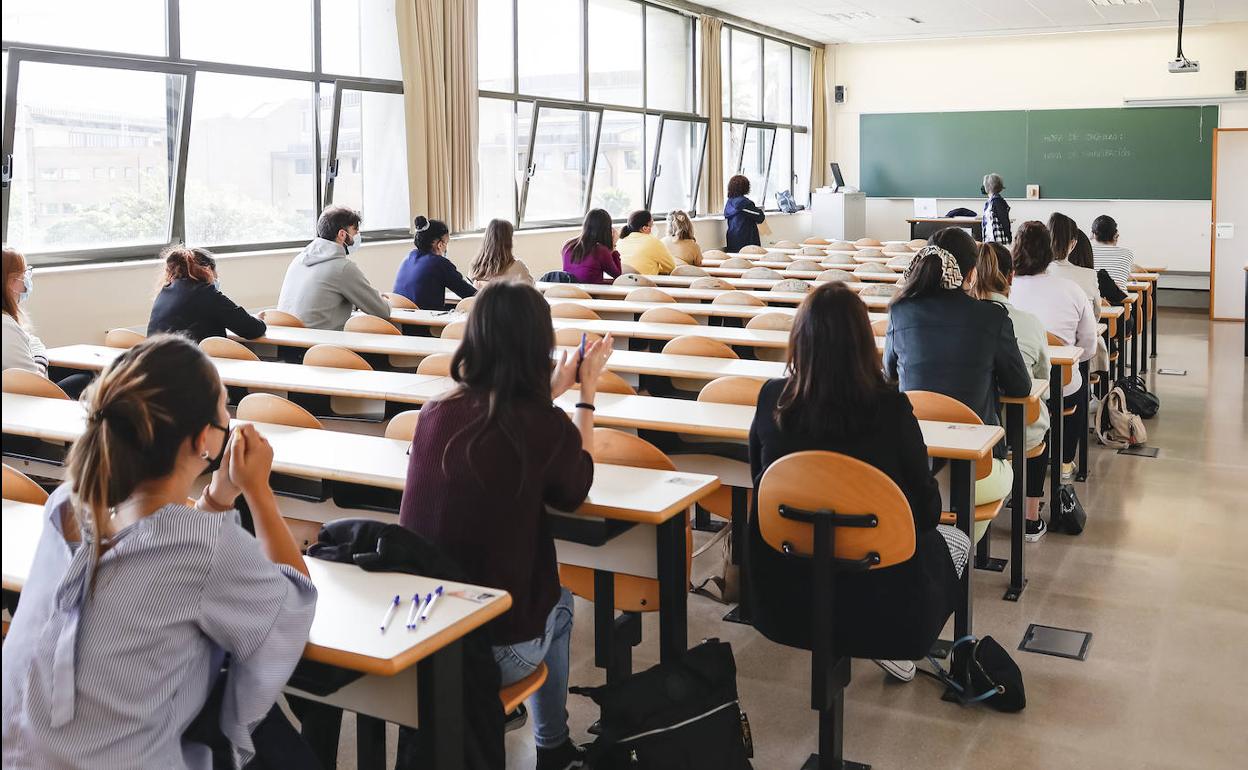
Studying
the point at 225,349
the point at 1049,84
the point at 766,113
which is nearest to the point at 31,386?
the point at 225,349

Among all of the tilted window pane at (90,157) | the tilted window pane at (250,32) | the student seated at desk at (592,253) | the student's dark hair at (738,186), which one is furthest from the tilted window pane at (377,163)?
the student's dark hair at (738,186)

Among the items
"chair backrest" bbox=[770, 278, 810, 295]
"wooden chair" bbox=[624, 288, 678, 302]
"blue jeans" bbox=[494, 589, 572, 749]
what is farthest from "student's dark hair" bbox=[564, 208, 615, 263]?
"blue jeans" bbox=[494, 589, 572, 749]

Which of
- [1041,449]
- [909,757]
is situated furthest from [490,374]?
[1041,449]

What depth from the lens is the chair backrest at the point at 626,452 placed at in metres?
3.07

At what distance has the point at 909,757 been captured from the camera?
293 centimetres

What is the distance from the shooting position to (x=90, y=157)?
6645 mm

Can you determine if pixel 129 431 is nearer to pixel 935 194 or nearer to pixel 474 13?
pixel 474 13

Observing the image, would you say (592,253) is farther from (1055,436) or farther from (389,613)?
(389,613)

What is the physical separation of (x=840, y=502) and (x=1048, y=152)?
1348 cm

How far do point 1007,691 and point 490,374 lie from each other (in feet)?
5.80

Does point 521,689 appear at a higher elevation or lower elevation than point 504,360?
lower

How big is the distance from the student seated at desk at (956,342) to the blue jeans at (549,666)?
1.64 metres

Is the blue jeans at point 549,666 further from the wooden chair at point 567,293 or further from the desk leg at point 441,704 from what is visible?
the wooden chair at point 567,293

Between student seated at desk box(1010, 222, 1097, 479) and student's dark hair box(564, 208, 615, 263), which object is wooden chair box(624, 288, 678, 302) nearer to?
→ student's dark hair box(564, 208, 615, 263)
